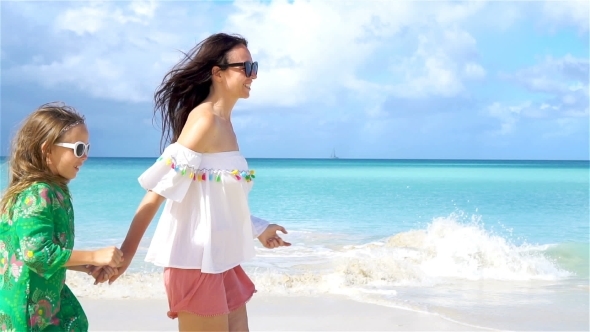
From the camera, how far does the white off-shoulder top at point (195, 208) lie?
108 inches

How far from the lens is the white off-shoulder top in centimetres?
275

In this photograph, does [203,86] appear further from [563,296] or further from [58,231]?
[563,296]

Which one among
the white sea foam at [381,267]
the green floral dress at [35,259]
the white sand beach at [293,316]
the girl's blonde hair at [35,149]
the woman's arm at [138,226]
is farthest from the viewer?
the white sea foam at [381,267]

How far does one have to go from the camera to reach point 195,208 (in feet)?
9.29

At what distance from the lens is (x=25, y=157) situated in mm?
2576

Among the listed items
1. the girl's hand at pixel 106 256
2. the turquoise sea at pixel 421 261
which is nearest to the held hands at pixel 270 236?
the girl's hand at pixel 106 256

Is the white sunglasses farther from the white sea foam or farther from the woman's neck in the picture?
the white sea foam

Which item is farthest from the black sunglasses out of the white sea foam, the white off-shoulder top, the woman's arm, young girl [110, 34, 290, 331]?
the white sea foam

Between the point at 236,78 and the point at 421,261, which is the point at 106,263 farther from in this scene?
the point at 421,261

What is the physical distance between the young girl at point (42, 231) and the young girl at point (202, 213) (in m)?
0.25

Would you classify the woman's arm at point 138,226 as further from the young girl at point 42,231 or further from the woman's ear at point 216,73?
the woman's ear at point 216,73

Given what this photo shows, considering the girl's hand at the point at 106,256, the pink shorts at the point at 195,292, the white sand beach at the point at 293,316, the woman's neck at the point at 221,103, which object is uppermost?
the woman's neck at the point at 221,103

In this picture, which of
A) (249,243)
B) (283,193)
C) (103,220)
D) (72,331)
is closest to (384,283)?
(249,243)

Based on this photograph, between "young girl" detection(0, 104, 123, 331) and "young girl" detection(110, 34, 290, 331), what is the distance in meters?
0.25
